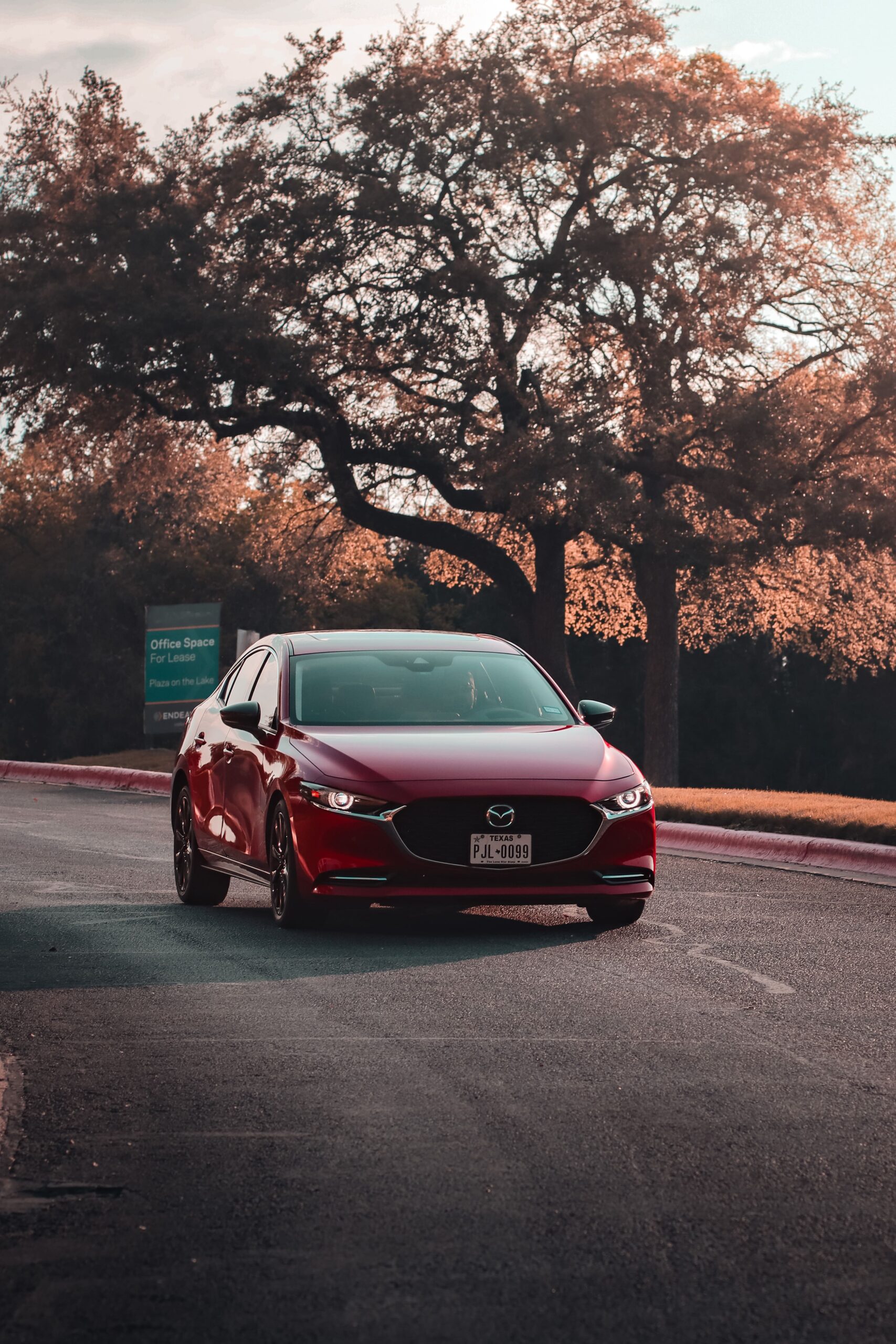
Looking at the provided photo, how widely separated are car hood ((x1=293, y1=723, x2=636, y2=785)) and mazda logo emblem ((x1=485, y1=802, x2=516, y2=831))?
15cm

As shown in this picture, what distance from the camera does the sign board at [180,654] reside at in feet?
105

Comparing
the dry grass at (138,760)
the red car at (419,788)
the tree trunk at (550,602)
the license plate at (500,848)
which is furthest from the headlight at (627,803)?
the tree trunk at (550,602)

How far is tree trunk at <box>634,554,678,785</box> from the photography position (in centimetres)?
3512

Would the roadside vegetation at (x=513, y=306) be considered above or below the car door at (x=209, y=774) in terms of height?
above

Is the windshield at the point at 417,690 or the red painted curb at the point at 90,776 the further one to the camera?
the red painted curb at the point at 90,776

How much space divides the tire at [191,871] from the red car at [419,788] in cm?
10

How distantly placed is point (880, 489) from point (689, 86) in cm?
953

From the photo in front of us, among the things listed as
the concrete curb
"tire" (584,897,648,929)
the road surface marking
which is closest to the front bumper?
"tire" (584,897,648,929)

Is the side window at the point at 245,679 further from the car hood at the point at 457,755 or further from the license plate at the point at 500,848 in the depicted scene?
the license plate at the point at 500,848

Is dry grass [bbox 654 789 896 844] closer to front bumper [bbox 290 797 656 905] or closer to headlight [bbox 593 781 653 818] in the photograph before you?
headlight [bbox 593 781 653 818]

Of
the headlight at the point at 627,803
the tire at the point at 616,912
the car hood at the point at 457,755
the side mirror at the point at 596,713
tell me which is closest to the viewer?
the car hood at the point at 457,755

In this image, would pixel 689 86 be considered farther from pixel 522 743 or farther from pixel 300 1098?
pixel 300 1098

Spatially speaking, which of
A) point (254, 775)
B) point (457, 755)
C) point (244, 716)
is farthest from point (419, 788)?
point (244, 716)

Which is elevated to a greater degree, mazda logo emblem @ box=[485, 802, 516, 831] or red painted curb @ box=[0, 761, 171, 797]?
mazda logo emblem @ box=[485, 802, 516, 831]
